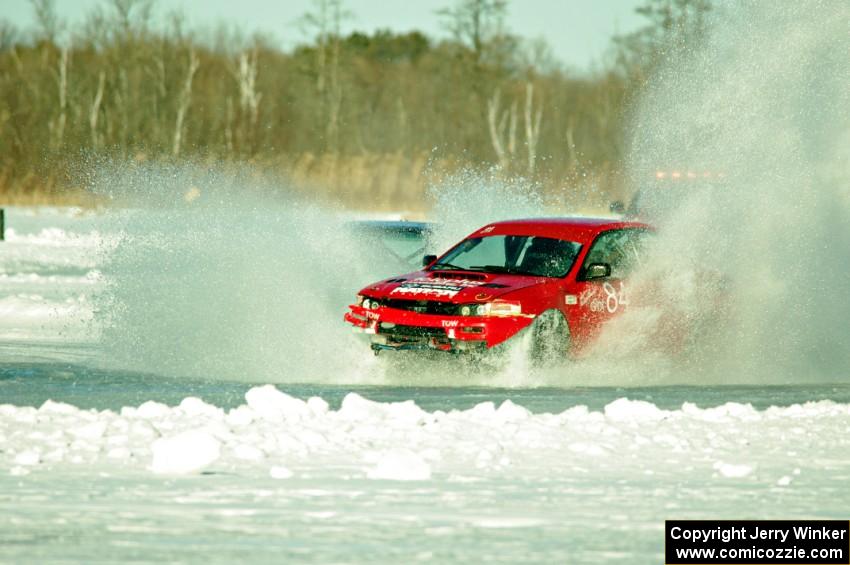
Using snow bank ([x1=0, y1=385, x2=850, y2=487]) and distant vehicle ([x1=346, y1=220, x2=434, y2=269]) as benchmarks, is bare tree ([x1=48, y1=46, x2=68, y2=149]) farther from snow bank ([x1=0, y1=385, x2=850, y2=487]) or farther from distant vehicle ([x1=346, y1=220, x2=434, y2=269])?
snow bank ([x1=0, y1=385, x2=850, y2=487])

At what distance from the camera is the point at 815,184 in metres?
16.5

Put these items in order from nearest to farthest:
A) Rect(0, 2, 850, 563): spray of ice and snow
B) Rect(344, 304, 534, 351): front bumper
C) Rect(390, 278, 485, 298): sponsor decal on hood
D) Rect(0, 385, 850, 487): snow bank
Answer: Rect(0, 2, 850, 563): spray of ice and snow
Rect(0, 385, 850, 487): snow bank
Rect(344, 304, 534, 351): front bumper
Rect(390, 278, 485, 298): sponsor decal on hood

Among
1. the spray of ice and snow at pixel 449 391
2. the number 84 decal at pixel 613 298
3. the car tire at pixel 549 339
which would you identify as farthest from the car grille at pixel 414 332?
the number 84 decal at pixel 613 298

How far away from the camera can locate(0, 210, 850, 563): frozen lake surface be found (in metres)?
6.49

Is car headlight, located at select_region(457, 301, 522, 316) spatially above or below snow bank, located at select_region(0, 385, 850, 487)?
above

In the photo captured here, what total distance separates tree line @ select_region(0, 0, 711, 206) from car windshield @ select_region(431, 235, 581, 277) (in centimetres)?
3496

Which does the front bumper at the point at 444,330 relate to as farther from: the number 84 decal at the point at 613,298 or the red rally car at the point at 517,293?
the number 84 decal at the point at 613,298

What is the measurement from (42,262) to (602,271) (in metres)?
18.3

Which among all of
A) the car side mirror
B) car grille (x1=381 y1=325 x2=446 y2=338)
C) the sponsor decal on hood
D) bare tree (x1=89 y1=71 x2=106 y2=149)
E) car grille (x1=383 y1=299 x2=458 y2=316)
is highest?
bare tree (x1=89 y1=71 x2=106 y2=149)

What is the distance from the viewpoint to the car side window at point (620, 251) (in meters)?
13.5

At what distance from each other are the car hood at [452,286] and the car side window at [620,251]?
2.94 ft

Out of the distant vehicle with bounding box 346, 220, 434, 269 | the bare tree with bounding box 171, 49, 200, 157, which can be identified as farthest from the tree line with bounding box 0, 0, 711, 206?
the distant vehicle with bounding box 346, 220, 434, 269

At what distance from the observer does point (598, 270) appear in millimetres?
12812

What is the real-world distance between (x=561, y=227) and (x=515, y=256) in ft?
1.66
